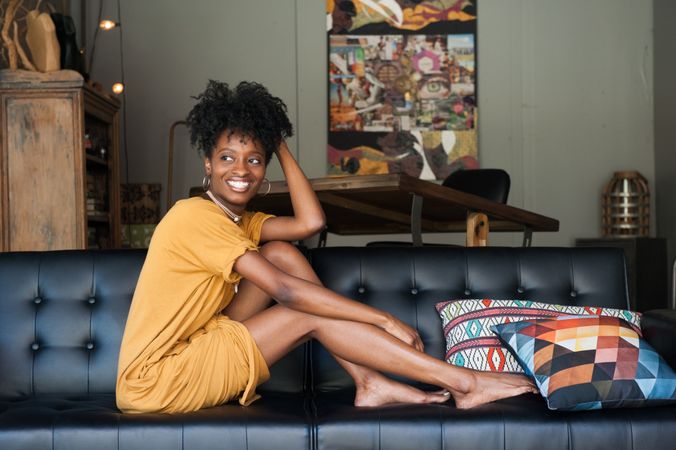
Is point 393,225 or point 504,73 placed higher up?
point 504,73

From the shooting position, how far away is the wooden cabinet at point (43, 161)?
4129 mm

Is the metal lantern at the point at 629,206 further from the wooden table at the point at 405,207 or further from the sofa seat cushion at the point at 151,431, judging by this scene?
the sofa seat cushion at the point at 151,431

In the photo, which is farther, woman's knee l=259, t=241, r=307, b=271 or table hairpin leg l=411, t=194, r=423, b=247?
table hairpin leg l=411, t=194, r=423, b=247

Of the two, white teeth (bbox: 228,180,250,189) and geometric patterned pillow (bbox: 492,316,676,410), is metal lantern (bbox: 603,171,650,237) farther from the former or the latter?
white teeth (bbox: 228,180,250,189)

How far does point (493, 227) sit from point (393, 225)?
56 cm

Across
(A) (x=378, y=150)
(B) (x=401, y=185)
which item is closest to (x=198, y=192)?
(B) (x=401, y=185)

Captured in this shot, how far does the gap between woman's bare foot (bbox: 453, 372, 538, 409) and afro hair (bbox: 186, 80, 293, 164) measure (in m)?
0.86

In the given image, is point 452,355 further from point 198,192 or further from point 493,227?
point 493,227

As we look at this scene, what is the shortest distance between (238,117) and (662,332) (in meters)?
1.29

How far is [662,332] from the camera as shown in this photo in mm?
2168

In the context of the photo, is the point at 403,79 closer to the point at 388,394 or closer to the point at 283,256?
the point at 283,256

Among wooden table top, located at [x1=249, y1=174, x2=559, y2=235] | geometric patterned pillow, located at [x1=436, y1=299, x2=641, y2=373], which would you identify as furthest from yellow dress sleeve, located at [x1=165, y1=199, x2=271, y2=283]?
wooden table top, located at [x1=249, y1=174, x2=559, y2=235]

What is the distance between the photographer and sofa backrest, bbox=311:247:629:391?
2.42m

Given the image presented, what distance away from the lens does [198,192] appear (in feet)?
11.8
